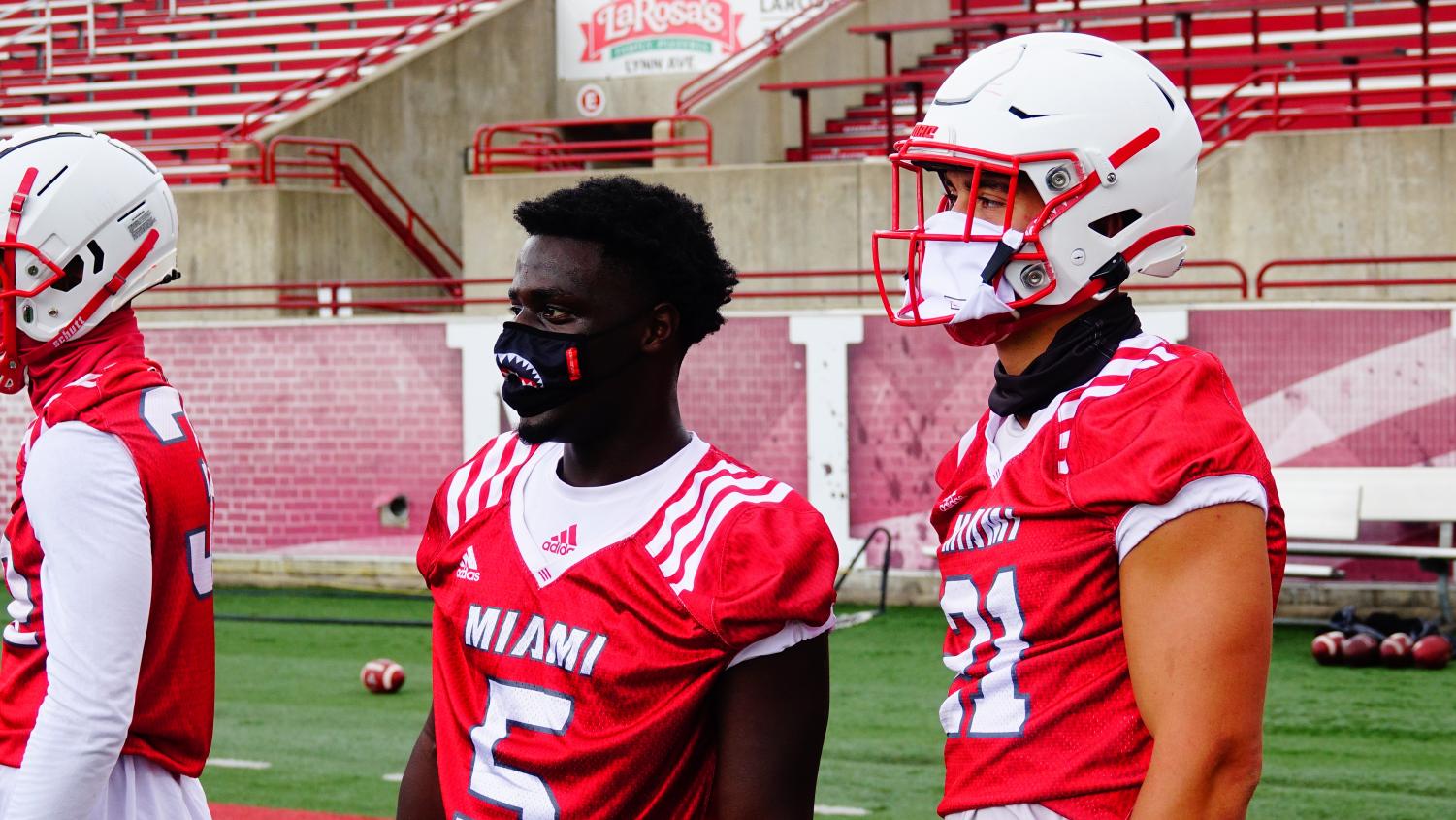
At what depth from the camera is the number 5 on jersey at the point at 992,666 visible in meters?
2.23

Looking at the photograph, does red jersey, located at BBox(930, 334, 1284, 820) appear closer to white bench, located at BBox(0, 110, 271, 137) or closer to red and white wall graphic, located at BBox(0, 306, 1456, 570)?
red and white wall graphic, located at BBox(0, 306, 1456, 570)

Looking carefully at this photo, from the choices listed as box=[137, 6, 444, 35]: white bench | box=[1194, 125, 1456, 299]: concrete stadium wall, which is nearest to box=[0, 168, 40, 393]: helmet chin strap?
box=[1194, 125, 1456, 299]: concrete stadium wall

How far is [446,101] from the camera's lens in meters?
19.0

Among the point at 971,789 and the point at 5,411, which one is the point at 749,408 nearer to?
the point at 5,411

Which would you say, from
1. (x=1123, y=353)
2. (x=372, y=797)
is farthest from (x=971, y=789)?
(x=372, y=797)

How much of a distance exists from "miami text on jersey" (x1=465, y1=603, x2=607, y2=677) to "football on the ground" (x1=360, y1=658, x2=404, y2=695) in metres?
6.60

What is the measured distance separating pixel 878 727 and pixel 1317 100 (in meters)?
9.36

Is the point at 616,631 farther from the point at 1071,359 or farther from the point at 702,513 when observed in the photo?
the point at 1071,359

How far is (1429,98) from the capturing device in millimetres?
14461

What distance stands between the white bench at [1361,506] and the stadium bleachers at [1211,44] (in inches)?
171

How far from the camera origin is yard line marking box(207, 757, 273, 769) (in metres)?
7.41

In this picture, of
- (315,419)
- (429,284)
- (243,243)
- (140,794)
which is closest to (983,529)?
(140,794)

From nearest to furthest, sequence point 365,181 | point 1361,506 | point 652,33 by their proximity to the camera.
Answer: point 1361,506 → point 365,181 → point 652,33

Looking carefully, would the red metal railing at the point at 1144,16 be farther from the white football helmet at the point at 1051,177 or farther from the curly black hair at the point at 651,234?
the white football helmet at the point at 1051,177
